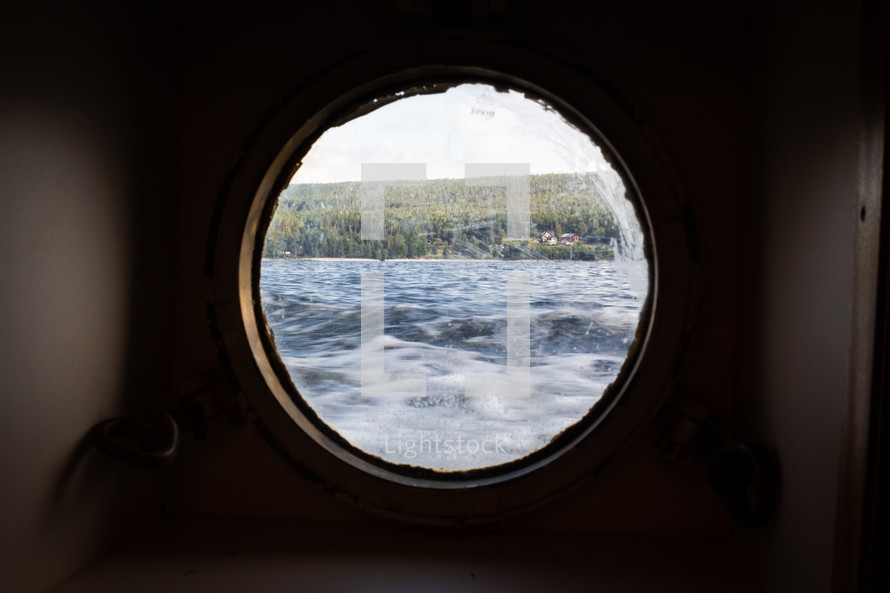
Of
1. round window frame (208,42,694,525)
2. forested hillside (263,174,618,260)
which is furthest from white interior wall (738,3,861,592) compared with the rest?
forested hillside (263,174,618,260)

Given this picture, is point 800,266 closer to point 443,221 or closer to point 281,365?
point 281,365

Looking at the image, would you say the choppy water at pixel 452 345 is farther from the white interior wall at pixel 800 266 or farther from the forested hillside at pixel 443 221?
the white interior wall at pixel 800 266

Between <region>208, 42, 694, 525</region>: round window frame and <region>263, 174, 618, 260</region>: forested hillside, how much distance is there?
0.41 feet

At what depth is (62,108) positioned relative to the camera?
3.59 feet

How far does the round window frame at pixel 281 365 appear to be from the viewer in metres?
1.33

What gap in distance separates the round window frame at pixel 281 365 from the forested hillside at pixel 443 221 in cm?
12

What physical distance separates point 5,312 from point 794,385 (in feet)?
4.42

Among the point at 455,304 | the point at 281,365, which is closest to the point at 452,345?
the point at 455,304

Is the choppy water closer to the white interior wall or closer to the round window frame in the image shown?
the round window frame

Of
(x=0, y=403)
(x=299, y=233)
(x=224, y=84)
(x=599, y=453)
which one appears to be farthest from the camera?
(x=299, y=233)

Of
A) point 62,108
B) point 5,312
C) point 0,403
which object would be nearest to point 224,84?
point 62,108

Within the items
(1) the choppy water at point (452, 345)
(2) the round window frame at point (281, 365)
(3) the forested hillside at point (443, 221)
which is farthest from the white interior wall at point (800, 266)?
(3) the forested hillside at point (443, 221)

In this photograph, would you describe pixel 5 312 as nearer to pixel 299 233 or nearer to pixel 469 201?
pixel 299 233

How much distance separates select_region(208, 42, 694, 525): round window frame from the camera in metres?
1.33
